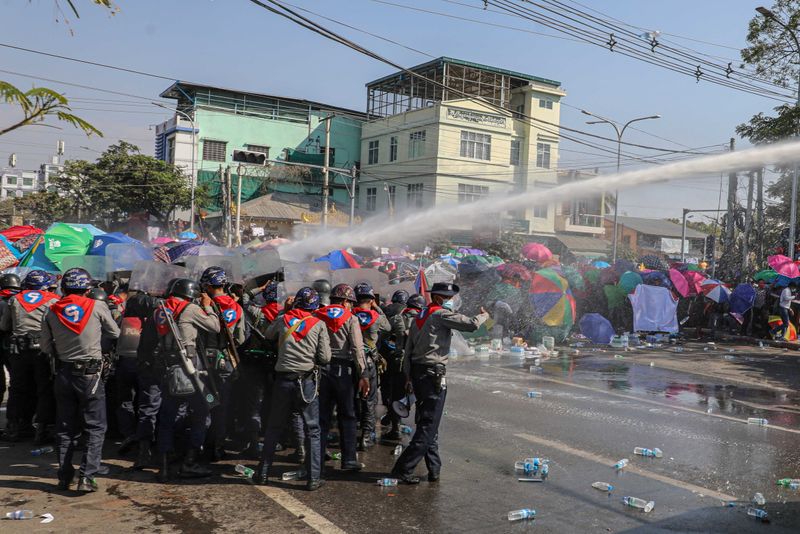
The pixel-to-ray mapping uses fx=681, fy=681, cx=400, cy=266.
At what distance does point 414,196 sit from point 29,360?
128ft

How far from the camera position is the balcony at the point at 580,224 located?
54.2 meters

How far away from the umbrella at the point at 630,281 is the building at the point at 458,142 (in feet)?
70.7

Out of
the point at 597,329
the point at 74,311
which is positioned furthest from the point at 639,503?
the point at 597,329

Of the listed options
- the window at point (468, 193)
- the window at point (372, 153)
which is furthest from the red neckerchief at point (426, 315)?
the window at point (372, 153)

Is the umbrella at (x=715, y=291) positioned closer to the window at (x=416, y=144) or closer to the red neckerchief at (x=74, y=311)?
the red neckerchief at (x=74, y=311)

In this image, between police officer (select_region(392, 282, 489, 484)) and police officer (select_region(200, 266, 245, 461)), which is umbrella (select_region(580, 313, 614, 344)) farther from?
police officer (select_region(200, 266, 245, 461))

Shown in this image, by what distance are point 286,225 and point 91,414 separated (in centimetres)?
3919

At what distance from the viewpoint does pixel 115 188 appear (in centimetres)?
3878

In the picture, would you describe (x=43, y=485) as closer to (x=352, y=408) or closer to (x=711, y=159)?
(x=352, y=408)

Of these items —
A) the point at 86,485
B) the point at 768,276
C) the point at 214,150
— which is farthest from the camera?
the point at 214,150

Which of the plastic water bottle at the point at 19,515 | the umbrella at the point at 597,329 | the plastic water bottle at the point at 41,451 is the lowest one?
the plastic water bottle at the point at 41,451

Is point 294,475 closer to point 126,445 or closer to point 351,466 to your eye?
point 351,466

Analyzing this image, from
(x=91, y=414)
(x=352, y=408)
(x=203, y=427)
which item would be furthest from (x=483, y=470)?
(x=91, y=414)

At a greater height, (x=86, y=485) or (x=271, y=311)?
(x=271, y=311)
